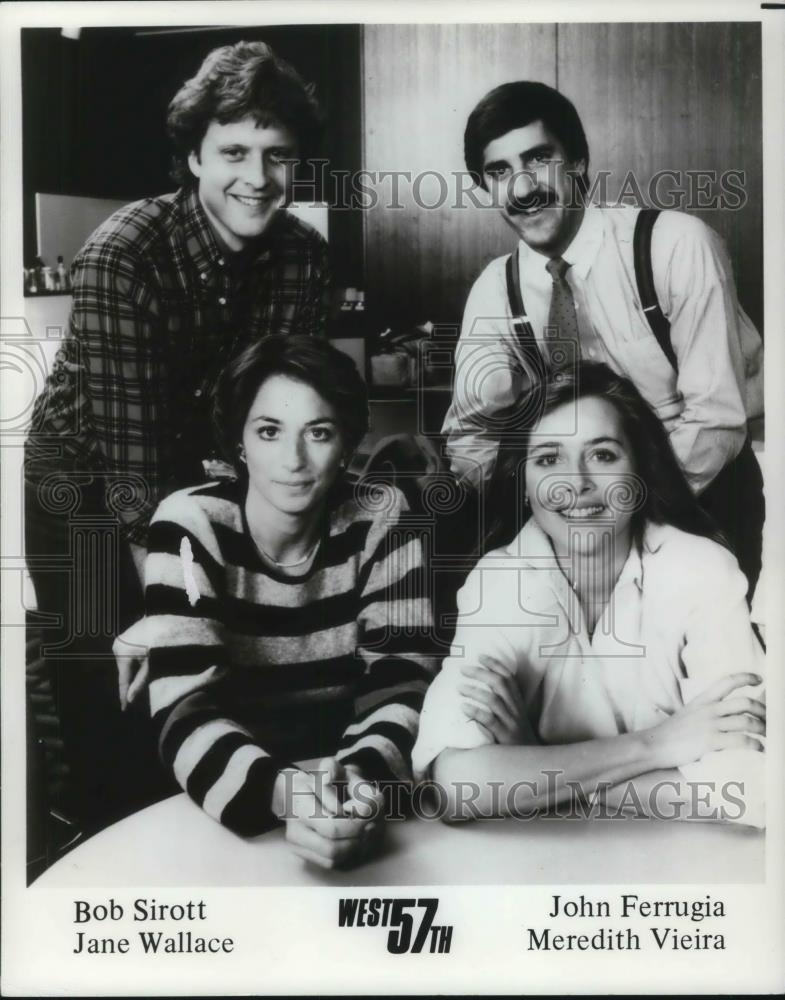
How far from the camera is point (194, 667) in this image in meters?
1.58

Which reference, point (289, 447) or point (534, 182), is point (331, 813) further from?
point (534, 182)

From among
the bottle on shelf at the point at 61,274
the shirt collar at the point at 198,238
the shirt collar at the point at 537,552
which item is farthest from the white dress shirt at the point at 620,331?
the bottle on shelf at the point at 61,274

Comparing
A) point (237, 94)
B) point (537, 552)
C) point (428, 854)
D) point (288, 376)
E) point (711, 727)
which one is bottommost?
point (428, 854)

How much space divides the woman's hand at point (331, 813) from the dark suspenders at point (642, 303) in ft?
2.37

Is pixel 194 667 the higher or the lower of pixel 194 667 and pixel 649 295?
the lower

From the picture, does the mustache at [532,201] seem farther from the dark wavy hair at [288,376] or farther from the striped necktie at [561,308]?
the dark wavy hair at [288,376]

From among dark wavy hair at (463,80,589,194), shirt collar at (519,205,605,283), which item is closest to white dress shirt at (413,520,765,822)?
shirt collar at (519,205,605,283)

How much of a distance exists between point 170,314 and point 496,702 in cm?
80

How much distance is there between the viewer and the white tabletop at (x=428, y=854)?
1.59m

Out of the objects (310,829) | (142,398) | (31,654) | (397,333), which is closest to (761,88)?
(397,333)

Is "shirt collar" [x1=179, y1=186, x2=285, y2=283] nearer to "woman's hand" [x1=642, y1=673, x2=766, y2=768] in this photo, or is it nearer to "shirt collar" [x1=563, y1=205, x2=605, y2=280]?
"shirt collar" [x1=563, y1=205, x2=605, y2=280]

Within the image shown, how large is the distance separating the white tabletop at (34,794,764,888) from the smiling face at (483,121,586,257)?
0.95m

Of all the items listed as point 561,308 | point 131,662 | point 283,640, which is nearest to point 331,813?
point 283,640

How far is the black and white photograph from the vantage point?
1.59 metres
